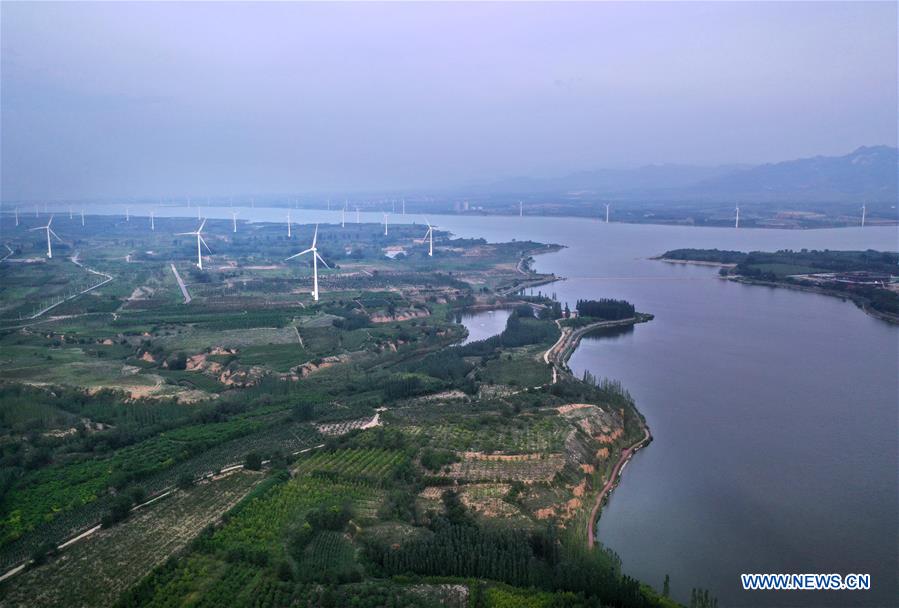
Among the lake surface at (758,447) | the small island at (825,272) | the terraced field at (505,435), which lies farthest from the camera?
the small island at (825,272)

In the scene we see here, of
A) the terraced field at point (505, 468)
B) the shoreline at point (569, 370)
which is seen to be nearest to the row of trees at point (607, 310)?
the shoreline at point (569, 370)

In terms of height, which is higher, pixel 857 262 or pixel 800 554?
pixel 857 262

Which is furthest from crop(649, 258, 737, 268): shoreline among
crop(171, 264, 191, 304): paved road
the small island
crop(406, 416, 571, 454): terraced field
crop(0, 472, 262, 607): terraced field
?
crop(0, 472, 262, 607): terraced field

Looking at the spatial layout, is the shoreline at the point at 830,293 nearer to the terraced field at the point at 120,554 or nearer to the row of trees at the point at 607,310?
the row of trees at the point at 607,310

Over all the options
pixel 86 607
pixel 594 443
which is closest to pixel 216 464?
pixel 86 607

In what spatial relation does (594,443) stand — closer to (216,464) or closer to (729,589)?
(729,589)

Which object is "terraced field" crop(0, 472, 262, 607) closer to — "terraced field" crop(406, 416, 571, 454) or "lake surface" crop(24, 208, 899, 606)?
"terraced field" crop(406, 416, 571, 454)
